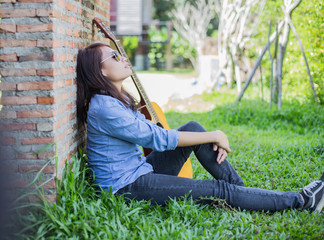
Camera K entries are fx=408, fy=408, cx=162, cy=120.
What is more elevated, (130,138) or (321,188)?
(130,138)

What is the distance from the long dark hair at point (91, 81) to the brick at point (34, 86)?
441mm

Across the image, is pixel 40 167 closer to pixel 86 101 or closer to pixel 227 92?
pixel 86 101

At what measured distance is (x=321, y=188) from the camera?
2.96 m

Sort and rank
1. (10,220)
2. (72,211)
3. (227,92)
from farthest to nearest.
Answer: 1. (227,92)
2. (72,211)
3. (10,220)

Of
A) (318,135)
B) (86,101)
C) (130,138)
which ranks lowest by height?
(318,135)

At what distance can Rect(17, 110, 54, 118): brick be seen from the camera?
8.37ft

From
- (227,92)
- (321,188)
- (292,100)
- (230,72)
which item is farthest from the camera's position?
(230,72)

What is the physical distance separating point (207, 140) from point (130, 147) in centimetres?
56

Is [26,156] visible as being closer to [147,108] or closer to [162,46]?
[147,108]

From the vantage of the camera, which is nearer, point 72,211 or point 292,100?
point 72,211

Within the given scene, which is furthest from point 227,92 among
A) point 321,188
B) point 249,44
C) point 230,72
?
point 321,188

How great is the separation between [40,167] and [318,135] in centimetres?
403

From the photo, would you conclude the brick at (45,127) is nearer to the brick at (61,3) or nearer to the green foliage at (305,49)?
the brick at (61,3)

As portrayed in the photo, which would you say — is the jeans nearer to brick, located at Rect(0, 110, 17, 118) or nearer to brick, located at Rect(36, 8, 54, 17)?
brick, located at Rect(0, 110, 17, 118)
